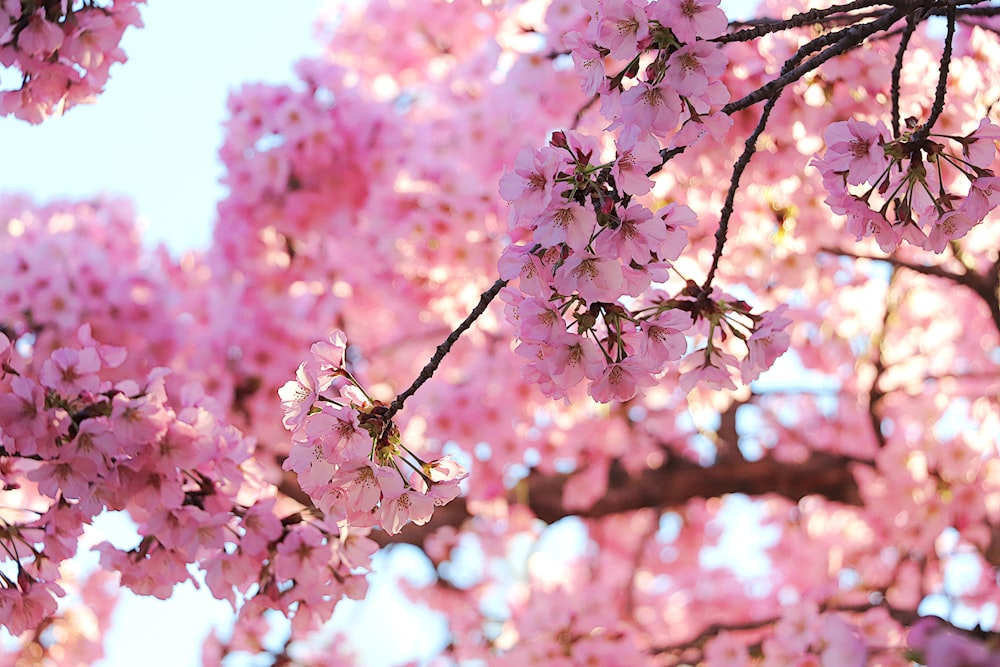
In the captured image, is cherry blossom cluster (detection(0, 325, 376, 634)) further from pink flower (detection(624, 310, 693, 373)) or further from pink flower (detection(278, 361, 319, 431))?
pink flower (detection(624, 310, 693, 373))

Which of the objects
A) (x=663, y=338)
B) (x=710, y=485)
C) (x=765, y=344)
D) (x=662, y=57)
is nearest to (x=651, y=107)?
(x=662, y=57)

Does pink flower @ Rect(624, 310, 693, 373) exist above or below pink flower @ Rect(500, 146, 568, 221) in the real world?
below

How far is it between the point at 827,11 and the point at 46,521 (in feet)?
5.50

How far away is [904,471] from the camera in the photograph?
3842mm

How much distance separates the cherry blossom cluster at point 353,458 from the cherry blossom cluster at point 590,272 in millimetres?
253

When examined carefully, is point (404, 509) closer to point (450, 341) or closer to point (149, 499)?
point (450, 341)

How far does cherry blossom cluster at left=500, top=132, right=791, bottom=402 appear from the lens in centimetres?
138

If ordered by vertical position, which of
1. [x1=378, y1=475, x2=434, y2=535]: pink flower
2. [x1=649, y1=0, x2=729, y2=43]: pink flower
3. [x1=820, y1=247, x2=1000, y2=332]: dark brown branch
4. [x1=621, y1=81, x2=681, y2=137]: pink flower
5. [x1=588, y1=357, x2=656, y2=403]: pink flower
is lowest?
[x1=378, y1=475, x2=434, y2=535]: pink flower

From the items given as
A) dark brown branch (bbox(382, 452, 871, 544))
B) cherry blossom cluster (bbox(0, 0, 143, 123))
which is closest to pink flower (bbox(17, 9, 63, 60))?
cherry blossom cluster (bbox(0, 0, 143, 123))

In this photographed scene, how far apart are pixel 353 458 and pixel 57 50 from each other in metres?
1.25

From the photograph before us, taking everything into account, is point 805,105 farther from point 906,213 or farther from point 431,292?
point 431,292

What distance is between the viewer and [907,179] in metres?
1.58

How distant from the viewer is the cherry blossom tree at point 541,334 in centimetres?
150

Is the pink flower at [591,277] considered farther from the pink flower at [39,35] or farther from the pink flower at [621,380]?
the pink flower at [39,35]
